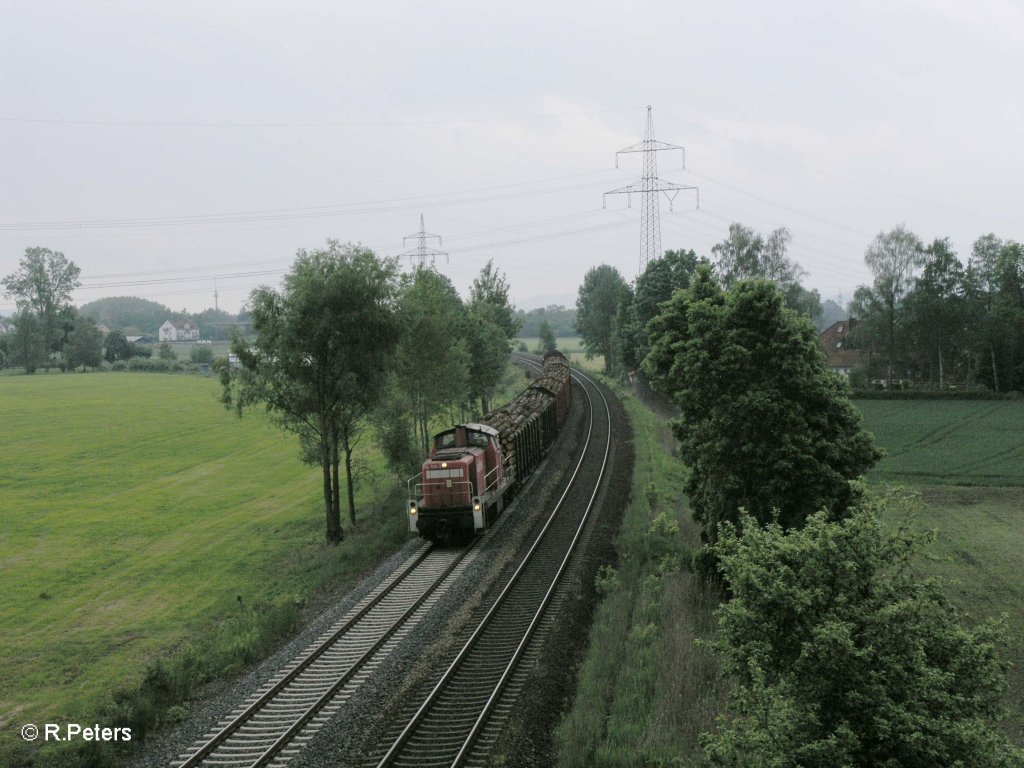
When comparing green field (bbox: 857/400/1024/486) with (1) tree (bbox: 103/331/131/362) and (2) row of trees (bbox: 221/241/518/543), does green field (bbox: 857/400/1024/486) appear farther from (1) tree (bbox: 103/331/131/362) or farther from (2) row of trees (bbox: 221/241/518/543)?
(1) tree (bbox: 103/331/131/362)

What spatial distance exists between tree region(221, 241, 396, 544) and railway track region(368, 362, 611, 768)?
10029 mm

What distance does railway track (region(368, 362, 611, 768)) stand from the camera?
14312 mm

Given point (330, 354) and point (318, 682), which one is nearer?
point (318, 682)

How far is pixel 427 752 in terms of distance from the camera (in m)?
14.3

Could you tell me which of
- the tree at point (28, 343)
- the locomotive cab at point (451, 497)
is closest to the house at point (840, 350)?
the locomotive cab at point (451, 497)

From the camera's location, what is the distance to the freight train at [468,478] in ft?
91.8

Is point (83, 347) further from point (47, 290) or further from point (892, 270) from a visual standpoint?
point (892, 270)

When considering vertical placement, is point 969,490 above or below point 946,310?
below

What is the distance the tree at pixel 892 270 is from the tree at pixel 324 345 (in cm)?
6590

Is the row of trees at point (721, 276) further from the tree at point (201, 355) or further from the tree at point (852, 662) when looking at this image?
the tree at point (201, 355)

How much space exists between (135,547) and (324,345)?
13839mm

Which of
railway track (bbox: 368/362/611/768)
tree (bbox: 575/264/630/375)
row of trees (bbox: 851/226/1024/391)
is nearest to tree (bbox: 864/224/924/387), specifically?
row of trees (bbox: 851/226/1024/391)

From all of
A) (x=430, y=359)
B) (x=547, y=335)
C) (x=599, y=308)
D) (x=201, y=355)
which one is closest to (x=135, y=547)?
(x=430, y=359)

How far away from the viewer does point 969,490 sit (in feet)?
143
